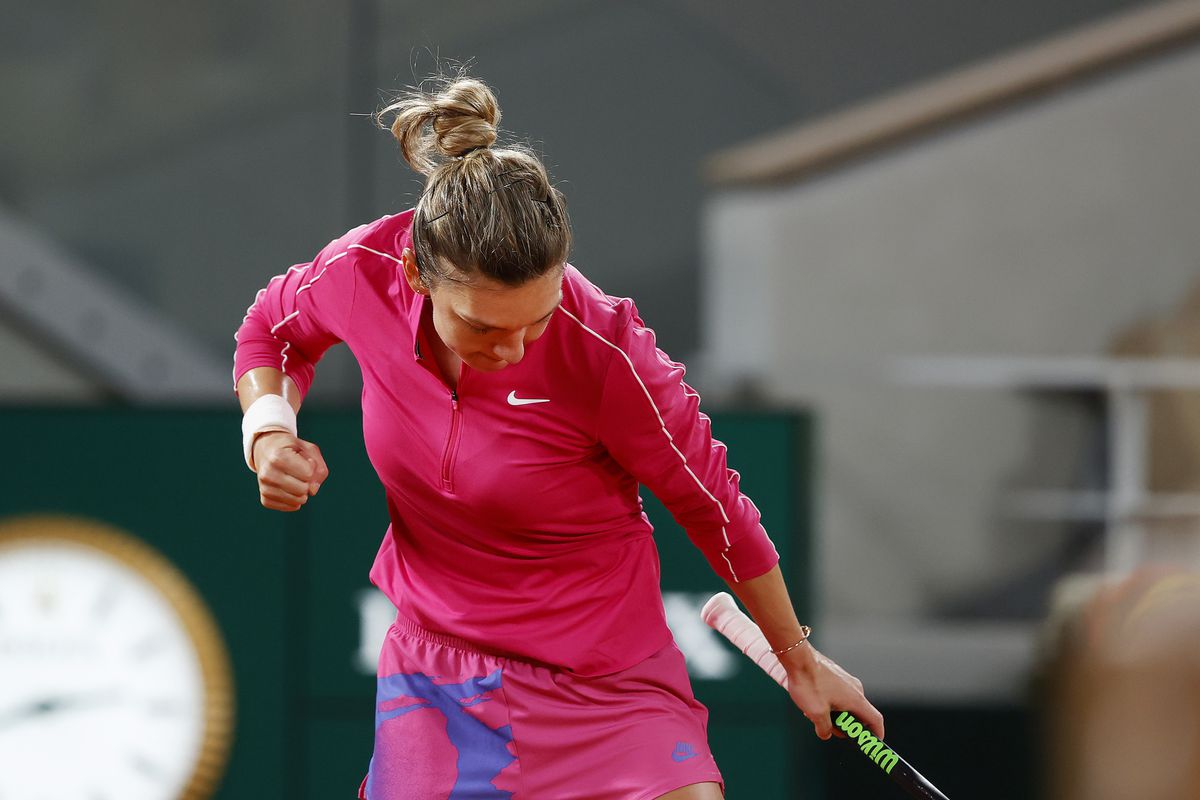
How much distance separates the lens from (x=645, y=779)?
1949 mm

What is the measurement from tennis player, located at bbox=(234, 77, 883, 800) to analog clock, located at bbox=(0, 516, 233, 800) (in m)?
1.54

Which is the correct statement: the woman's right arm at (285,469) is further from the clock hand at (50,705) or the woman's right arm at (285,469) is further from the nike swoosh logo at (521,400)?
the clock hand at (50,705)

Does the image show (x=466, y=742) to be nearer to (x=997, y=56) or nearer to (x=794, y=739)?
(x=794, y=739)

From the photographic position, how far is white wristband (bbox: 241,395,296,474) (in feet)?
6.35

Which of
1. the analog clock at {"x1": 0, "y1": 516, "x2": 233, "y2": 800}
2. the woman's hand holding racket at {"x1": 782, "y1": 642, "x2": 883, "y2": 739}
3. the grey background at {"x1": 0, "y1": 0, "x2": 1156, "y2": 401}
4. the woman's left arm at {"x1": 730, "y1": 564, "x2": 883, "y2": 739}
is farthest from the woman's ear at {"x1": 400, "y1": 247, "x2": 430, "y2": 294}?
the grey background at {"x1": 0, "y1": 0, "x2": 1156, "y2": 401}

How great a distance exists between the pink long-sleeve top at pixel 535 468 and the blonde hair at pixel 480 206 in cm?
12

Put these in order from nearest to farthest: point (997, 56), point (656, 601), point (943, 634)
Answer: point (656, 601) < point (943, 634) < point (997, 56)

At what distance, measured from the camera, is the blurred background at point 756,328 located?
349cm

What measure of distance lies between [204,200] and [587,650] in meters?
4.95

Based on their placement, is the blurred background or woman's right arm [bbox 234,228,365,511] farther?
the blurred background

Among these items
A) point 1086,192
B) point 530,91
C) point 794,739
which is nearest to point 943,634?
point 794,739

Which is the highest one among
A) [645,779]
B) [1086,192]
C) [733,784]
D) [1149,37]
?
[1149,37]

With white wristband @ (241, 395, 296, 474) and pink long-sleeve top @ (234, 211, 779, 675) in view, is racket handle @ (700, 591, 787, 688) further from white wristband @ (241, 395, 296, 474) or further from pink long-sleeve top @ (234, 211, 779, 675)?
white wristband @ (241, 395, 296, 474)

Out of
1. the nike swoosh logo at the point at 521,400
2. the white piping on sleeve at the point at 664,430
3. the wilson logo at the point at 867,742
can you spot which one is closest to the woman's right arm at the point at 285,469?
the nike swoosh logo at the point at 521,400
